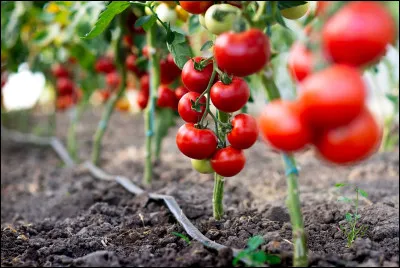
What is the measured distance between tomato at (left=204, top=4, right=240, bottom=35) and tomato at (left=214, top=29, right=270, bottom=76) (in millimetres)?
102

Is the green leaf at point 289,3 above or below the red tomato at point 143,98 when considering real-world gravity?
above

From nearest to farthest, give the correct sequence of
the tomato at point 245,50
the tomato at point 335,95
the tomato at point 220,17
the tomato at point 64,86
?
the tomato at point 335,95 → the tomato at point 245,50 → the tomato at point 220,17 → the tomato at point 64,86

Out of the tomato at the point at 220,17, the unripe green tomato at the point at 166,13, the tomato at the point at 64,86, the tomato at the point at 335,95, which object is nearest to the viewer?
the tomato at the point at 335,95

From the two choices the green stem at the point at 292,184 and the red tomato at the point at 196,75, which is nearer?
the green stem at the point at 292,184

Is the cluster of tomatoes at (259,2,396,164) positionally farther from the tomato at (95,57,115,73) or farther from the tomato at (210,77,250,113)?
the tomato at (95,57,115,73)

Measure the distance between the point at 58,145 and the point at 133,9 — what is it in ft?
4.86

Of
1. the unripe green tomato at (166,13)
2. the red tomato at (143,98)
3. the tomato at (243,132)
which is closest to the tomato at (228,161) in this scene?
the tomato at (243,132)

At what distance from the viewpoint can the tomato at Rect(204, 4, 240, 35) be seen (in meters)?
1.11

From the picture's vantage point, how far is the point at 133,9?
2.29 m

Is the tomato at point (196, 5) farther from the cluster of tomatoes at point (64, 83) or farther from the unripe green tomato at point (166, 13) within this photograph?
the cluster of tomatoes at point (64, 83)

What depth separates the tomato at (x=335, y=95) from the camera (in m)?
0.84

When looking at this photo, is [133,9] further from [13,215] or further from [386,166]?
[386,166]

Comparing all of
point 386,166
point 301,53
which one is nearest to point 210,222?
point 301,53

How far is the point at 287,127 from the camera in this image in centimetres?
90
